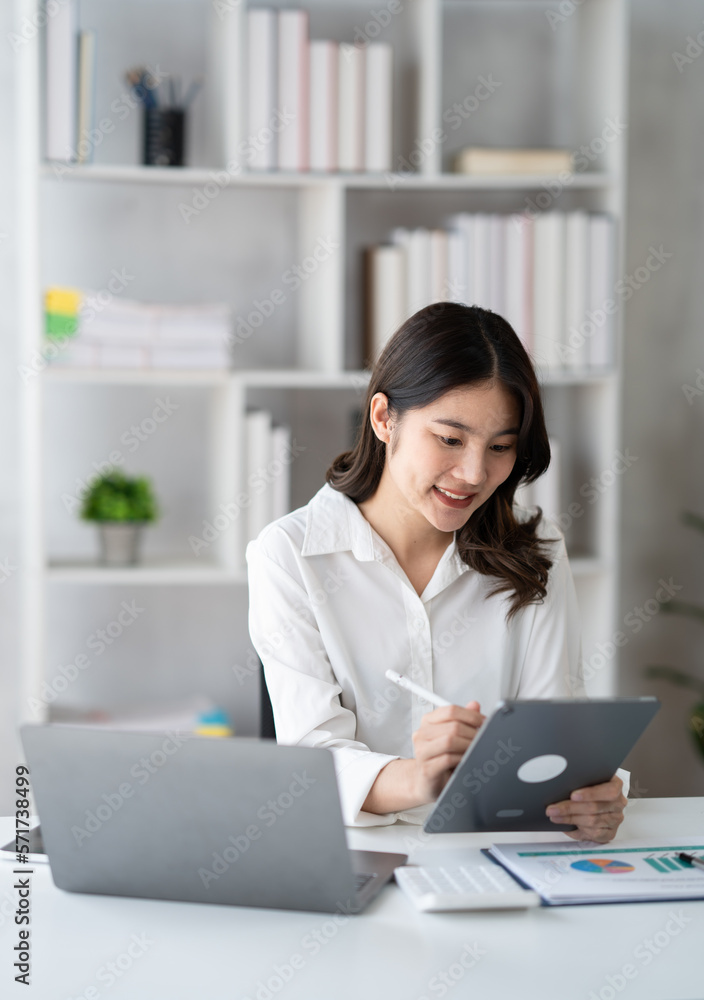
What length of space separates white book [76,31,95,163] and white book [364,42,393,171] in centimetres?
61

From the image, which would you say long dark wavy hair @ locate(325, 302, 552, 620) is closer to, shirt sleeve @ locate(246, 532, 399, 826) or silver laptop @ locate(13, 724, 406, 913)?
shirt sleeve @ locate(246, 532, 399, 826)

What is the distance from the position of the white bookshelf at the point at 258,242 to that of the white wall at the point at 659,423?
13 centimetres

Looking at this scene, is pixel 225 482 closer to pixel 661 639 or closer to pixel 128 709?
pixel 128 709

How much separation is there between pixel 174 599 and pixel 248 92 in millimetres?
1240

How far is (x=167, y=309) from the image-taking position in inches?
91.3

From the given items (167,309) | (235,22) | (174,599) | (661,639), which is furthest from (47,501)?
(661,639)

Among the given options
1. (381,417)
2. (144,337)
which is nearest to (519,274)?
(144,337)

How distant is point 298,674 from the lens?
1.39 meters
